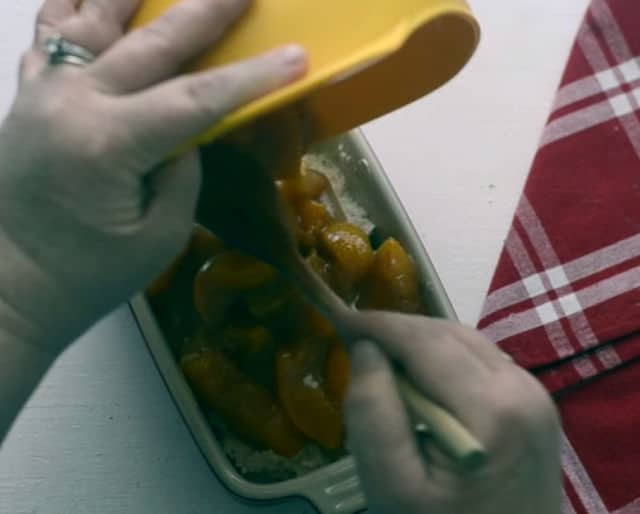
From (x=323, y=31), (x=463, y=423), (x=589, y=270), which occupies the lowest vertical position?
(x=589, y=270)

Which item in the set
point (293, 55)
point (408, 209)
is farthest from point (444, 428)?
point (408, 209)

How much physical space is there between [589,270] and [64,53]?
355 millimetres

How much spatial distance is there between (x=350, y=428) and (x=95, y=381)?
22 centimetres

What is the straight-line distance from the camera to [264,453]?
0.48m

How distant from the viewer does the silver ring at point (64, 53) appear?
33 cm

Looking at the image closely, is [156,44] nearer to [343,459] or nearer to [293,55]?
[293,55]

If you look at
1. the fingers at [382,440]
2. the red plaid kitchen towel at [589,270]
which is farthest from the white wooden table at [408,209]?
the fingers at [382,440]

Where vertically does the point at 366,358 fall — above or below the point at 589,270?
above

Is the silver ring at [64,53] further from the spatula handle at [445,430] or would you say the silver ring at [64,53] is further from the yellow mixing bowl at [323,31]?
the spatula handle at [445,430]

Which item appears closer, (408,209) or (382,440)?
(382,440)

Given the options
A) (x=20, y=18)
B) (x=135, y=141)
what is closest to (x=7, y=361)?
(x=135, y=141)

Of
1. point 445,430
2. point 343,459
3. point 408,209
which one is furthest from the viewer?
point 408,209

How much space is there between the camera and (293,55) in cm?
31

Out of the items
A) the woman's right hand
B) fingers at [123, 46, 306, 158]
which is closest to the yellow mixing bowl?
fingers at [123, 46, 306, 158]
